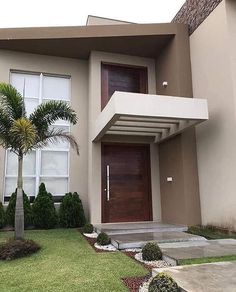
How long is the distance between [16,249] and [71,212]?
367 cm

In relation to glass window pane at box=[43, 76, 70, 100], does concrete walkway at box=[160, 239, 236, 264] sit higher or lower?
lower

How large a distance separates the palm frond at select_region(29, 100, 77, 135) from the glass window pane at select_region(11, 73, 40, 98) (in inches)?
145

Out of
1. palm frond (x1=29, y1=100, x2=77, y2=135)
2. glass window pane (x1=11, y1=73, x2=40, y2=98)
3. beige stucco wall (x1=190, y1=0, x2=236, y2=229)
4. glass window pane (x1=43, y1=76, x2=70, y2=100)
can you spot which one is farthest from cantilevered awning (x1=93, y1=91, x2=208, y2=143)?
glass window pane (x1=11, y1=73, x2=40, y2=98)

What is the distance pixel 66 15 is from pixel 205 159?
37.3ft

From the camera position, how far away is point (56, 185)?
402 inches


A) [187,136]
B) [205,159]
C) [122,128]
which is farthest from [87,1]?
[205,159]

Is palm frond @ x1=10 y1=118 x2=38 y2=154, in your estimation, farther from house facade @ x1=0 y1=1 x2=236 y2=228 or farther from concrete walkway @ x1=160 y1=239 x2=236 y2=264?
concrete walkway @ x1=160 y1=239 x2=236 y2=264

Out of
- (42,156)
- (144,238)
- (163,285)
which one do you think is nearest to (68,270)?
(163,285)

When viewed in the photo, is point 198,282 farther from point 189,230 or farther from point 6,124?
point 6,124

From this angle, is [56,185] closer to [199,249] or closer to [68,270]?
[68,270]

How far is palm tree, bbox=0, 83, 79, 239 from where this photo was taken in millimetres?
6320

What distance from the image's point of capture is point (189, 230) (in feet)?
27.3

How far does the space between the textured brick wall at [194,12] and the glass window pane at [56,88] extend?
4.74m

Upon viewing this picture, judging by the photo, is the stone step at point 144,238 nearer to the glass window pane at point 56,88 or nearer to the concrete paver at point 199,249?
the concrete paver at point 199,249
